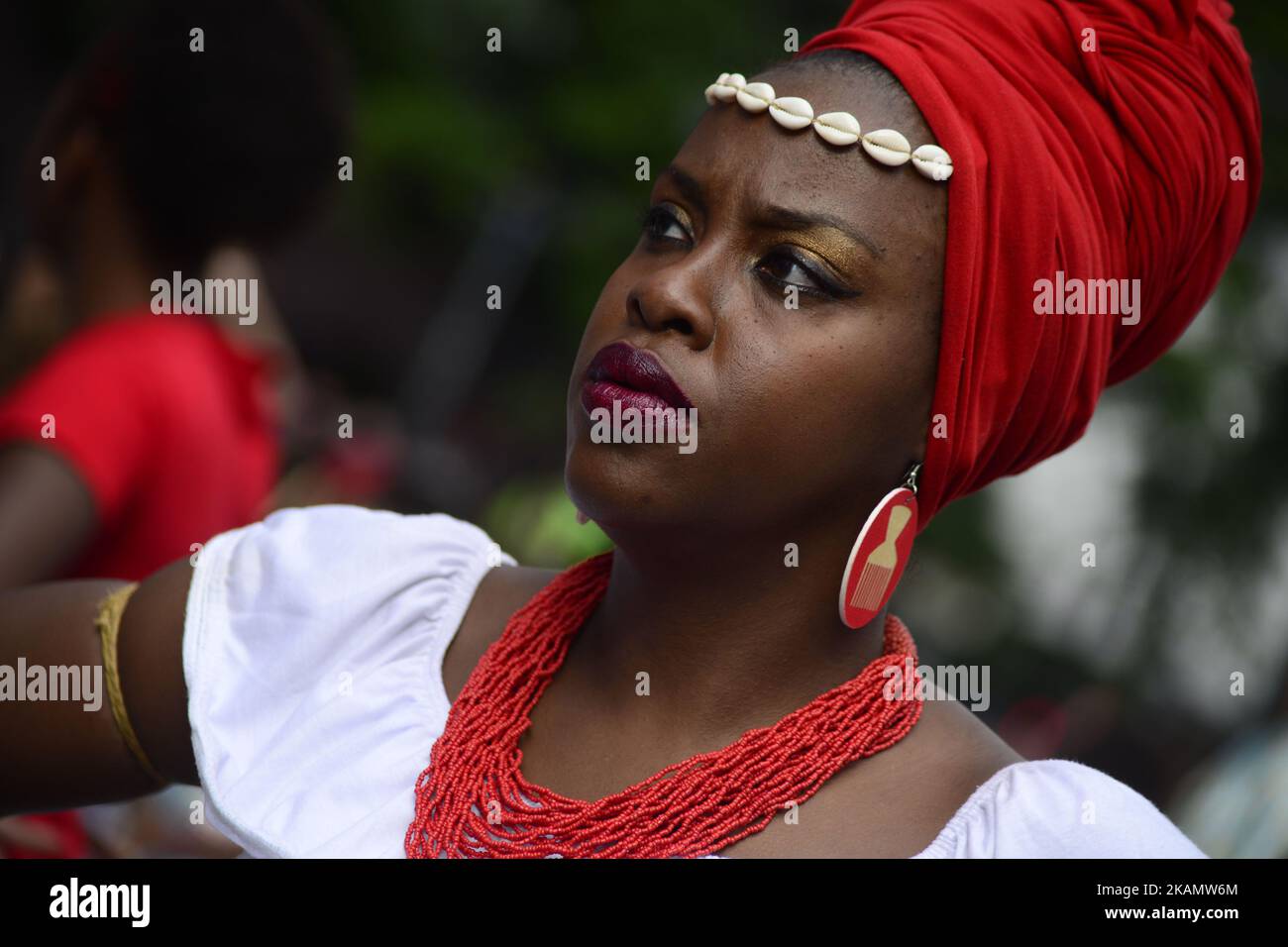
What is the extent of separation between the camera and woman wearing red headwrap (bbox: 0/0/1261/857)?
1.73 metres

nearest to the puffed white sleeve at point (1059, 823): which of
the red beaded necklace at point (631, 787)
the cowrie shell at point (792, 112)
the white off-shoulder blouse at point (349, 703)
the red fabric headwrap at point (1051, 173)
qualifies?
the white off-shoulder blouse at point (349, 703)

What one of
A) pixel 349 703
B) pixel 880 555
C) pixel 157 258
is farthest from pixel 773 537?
pixel 157 258

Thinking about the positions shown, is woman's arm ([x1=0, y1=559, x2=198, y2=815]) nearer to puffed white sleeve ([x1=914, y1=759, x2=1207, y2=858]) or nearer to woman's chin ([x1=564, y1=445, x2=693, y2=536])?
woman's chin ([x1=564, y1=445, x2=693, y2=536])

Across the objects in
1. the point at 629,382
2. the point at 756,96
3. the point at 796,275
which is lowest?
the point at 629,382

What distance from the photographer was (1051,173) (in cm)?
182

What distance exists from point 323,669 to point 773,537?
63cm

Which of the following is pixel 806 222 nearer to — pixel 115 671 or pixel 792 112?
pixel 792 112

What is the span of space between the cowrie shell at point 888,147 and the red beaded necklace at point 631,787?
0.64m

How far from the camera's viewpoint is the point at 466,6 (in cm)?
546

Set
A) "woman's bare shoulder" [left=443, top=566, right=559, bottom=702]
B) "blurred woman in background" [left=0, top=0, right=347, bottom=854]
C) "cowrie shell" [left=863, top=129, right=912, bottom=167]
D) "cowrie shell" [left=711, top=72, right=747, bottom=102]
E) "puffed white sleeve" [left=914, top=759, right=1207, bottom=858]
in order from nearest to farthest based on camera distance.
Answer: "puffed white sleeve" [left=914, top=759, right=1207, bottom=858]
"cowrie shell" [left=863, top=129, right=912, bottom=167]
"cowrie shell" [left=711, top=72, right=747, bottom=102]
"woman's bare shoulder" [left=443, top=566, right=559, bottom=702]
"blurred woman in background" [left=0, top=0, right=347, bottom=854]

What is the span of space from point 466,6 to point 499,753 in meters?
4.20

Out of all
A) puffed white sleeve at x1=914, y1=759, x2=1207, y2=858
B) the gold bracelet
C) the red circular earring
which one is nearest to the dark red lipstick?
the red circular earring

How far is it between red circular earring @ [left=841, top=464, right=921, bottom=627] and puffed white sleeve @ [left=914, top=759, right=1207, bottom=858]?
0.86 feet

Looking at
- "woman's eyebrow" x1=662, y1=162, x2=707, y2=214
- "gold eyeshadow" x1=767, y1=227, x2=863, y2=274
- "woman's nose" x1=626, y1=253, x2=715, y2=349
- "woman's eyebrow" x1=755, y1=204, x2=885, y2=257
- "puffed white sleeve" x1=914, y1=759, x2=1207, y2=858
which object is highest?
"woman's eyebrow" x1=662, y1=162, x2=707, y2=214
